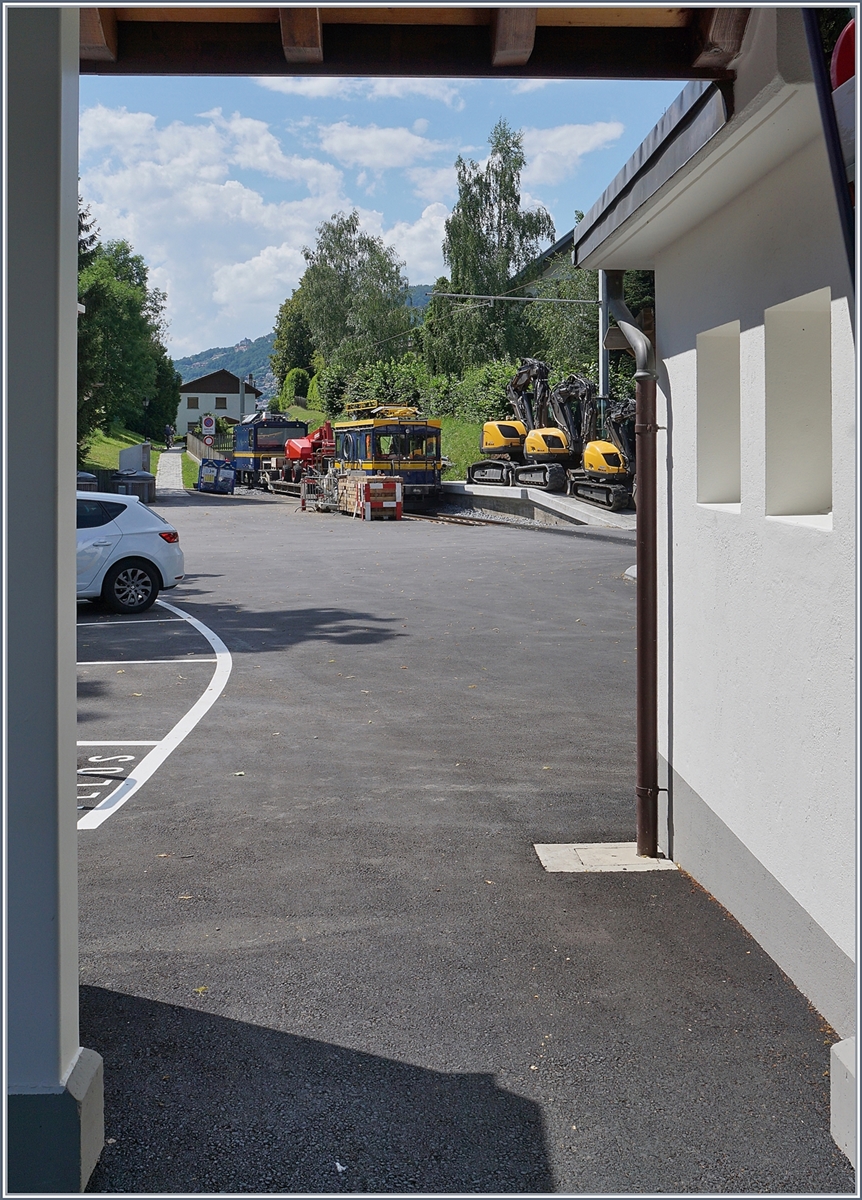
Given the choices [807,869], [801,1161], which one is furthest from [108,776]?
[801,1161]

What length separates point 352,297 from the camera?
269ft

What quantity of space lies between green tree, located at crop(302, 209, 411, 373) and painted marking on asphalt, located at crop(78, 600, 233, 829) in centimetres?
6807

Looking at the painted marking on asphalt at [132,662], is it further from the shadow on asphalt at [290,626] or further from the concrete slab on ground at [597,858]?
the concrete slab on ground at [597,858]

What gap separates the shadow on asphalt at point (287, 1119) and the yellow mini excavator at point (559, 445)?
29278mm

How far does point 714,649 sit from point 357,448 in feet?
116

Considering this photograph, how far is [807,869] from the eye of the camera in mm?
4445

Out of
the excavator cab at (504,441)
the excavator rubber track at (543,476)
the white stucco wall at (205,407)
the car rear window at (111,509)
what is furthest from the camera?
the white stucco wall at (205,407)

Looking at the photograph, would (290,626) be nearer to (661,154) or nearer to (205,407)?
(661,154)

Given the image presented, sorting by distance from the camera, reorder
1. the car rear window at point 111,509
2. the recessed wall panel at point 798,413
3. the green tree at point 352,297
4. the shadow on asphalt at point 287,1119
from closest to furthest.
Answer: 1. the shadow on asphalt at point 287,1119
2. the recessed wall panel at point 798,413
3. the car rear window at point 111,509
4. the green tree at point 352,297

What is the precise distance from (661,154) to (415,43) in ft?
4.51

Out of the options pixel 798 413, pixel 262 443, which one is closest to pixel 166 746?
pixel 798 413

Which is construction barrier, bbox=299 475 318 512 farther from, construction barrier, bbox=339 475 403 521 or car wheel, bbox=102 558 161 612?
car wheel, bbox=102 558 161 612

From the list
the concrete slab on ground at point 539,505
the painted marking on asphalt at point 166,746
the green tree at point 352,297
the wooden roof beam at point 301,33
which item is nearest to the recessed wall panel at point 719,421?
the wooden roof beam at point 301,33

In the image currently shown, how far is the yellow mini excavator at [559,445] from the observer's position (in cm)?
3359
